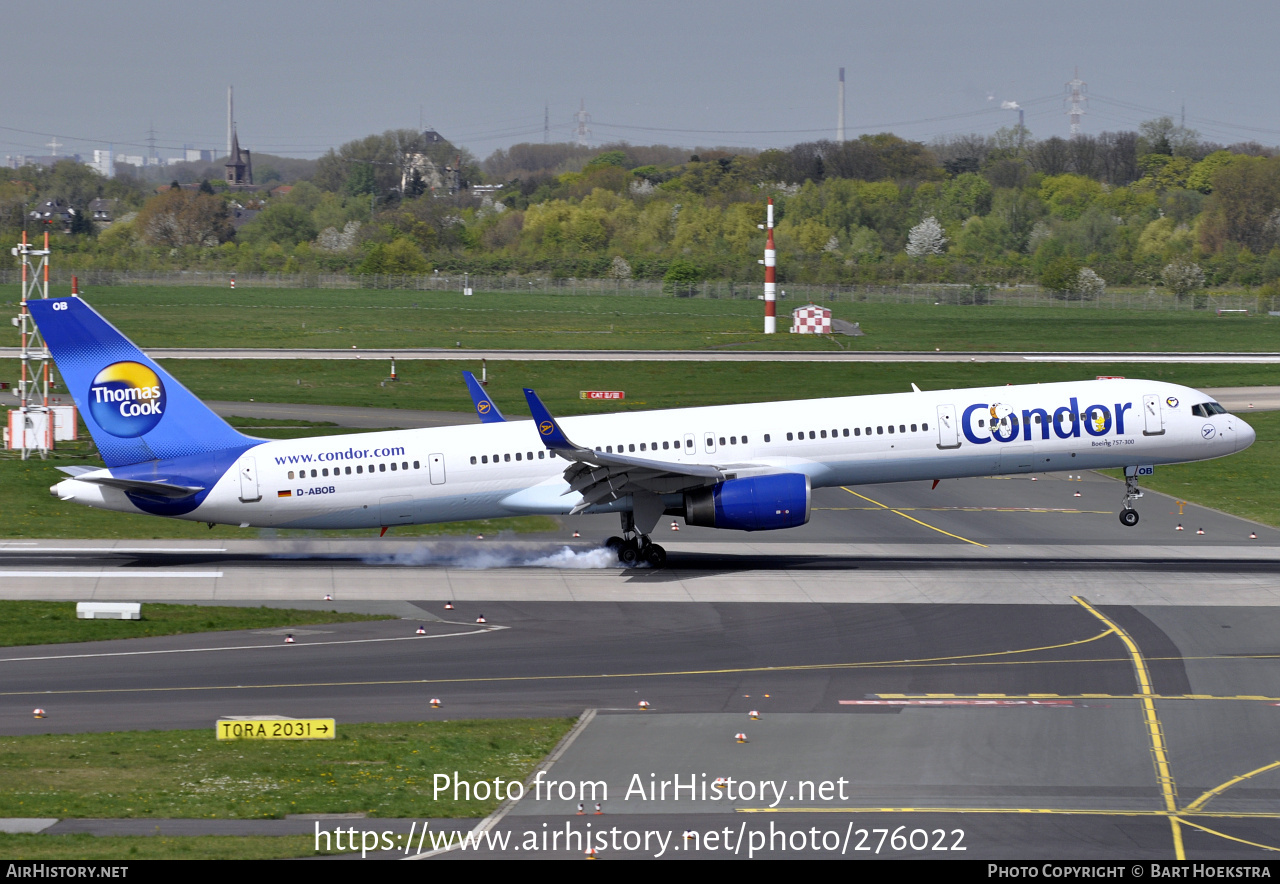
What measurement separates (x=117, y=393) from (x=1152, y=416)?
104 feet

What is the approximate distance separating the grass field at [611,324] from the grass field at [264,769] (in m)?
78.4

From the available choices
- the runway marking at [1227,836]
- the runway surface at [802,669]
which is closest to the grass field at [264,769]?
the runway surface at [802,669]

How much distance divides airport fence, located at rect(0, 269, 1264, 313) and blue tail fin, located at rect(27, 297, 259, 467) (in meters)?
115

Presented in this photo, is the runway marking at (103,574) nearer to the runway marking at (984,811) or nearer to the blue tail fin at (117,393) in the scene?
the blue tail fin at (117,393)

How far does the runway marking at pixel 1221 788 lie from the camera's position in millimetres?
20737

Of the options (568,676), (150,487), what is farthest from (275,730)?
(150,487)

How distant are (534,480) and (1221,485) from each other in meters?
31.0

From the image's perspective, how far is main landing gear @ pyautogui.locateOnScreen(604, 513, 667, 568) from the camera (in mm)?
40594

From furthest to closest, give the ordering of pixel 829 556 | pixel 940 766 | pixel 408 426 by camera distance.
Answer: pixel 408 426 → pixel 829 556 → pixel 940 766

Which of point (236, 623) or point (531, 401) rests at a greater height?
point (531, 401)

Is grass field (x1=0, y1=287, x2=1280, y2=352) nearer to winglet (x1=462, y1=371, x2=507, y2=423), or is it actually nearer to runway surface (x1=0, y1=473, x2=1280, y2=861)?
winglet (x1=462, y1=371, x2=507, y2=423)
